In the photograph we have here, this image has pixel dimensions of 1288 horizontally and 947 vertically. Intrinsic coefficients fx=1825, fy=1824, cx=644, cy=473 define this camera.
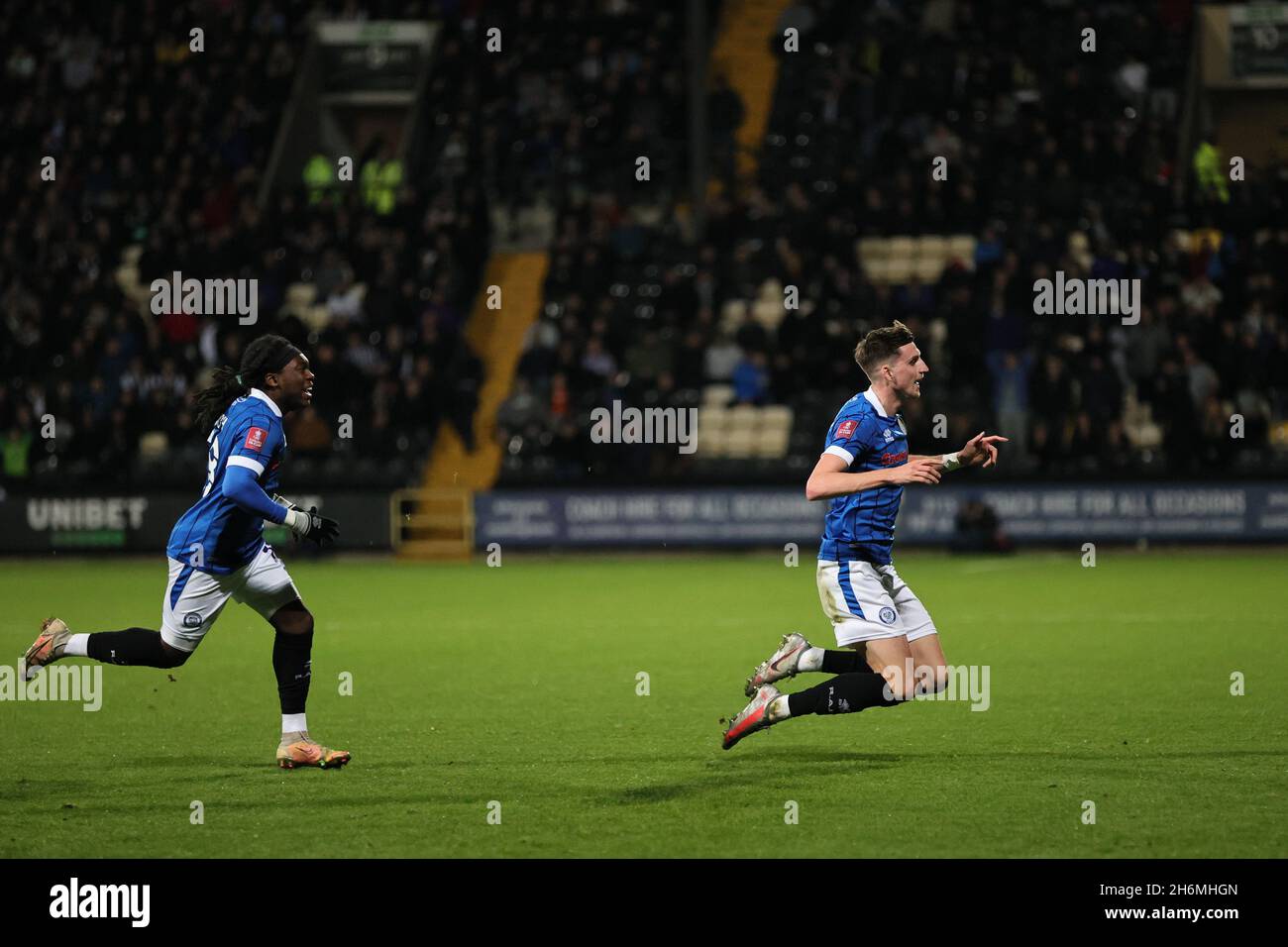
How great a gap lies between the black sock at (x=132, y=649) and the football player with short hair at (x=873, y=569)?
2.84m

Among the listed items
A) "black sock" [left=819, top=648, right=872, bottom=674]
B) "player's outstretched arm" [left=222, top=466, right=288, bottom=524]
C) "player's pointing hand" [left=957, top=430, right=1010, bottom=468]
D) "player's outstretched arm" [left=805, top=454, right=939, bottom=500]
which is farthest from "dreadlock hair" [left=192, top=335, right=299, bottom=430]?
"player's pointing hand" [left=957, top=430, right=1010, bottom=468]

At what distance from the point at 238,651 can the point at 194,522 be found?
566 cm

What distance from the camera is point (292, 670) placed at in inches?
352

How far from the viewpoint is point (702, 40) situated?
85.7 feet

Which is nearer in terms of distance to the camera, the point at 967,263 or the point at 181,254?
the point at 967,263

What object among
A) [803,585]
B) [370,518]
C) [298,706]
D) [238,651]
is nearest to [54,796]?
[298,706]

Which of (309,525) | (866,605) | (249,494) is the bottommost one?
(866,605)

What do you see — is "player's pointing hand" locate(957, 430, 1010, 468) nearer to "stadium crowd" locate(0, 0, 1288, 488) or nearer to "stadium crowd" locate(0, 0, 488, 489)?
"stadium crowd" locate(0, 0, 1288, 488)

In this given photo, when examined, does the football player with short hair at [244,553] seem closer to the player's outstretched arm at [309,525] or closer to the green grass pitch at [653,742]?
the player's outstretched arm at [309,525]

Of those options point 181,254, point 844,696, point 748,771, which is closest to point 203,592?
point 748,771

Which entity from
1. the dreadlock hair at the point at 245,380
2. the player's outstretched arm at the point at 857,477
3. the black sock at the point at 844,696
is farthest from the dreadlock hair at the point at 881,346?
the dreadlock hair at the point at 245,380

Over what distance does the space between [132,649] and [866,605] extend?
11.9 ft

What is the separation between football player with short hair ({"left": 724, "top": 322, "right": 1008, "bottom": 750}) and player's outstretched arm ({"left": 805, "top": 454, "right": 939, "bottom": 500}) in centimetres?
3

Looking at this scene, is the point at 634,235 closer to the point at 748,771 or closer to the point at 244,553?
the point at 244,553
